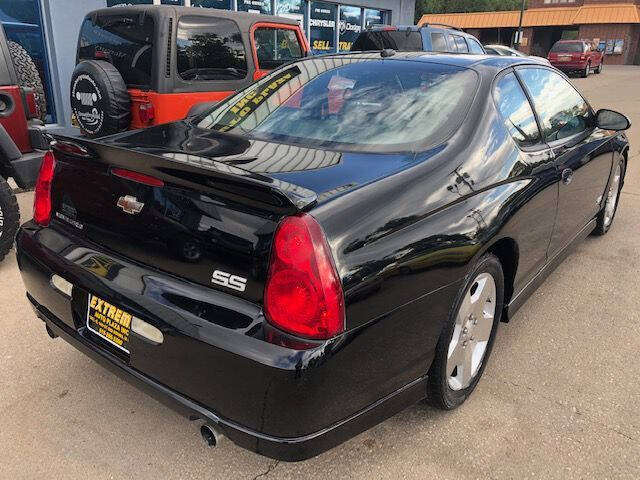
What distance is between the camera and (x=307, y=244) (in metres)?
1.67

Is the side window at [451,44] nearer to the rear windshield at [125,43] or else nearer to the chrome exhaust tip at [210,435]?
the rear windshield at [125,43]

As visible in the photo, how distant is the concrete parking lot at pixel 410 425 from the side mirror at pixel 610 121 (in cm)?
141

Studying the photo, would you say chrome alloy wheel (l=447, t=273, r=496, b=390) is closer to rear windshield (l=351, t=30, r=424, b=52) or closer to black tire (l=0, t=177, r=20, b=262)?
black tire (l=0, t=177, r=20, b=262)

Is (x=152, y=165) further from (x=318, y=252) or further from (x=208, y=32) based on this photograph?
(x=208, y=32)

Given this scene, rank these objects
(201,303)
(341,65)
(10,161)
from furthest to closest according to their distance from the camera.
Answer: (10,161) < (341,65) < (201,303)

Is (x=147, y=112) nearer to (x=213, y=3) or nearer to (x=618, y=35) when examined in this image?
(x=213, y=3)

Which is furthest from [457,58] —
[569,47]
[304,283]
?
[569,47]

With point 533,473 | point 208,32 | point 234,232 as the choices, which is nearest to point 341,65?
point 234,232

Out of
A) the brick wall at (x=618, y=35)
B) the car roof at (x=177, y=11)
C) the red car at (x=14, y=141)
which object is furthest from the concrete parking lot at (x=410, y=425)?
the brick wall at (x=618, y=35)

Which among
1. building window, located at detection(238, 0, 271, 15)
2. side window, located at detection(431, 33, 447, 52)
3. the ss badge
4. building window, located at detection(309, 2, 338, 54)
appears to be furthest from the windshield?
building window, located at detection(309, 2, 338, 54)

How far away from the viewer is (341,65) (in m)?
3.03

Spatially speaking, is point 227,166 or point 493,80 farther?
point 493,80

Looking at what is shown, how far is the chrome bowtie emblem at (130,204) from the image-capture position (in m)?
2.03

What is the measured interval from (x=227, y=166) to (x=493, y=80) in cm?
156
